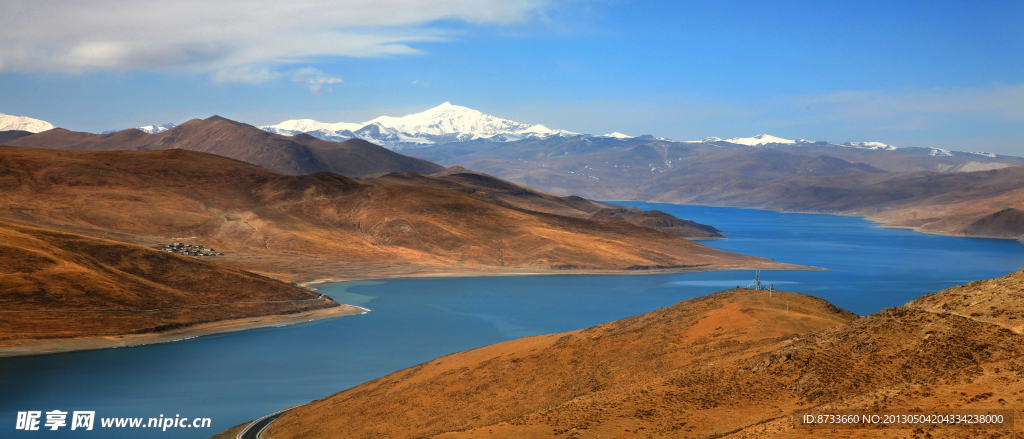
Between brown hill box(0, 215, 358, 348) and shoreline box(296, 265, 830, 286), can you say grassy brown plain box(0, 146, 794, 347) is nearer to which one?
brown hill box(0, 215, 358, 348)

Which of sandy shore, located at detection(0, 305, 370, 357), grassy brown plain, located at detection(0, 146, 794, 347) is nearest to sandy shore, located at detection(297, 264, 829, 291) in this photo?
grassy brown plain, located at detection(0, 146, 794, 347)

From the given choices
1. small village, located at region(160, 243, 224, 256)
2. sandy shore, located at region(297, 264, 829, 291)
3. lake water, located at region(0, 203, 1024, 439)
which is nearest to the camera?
lake water, located at region(0, 203, 1024, 439)

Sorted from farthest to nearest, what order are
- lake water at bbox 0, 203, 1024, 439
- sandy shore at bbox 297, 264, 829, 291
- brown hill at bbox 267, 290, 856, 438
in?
sandy shore at bbox 297, 264, 829, 291 → lake water at bbox 0, 203, 1024, 439 → brown hill at bbox 267, 290, 856, 438

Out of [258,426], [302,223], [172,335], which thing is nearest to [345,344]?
[172,335]

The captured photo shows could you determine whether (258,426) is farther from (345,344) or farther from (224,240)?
(224,240)

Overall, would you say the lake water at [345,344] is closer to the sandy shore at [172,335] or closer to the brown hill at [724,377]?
the sandy shore at [172,335]

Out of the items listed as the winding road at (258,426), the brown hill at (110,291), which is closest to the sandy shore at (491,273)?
the brown hill at (110,291)
